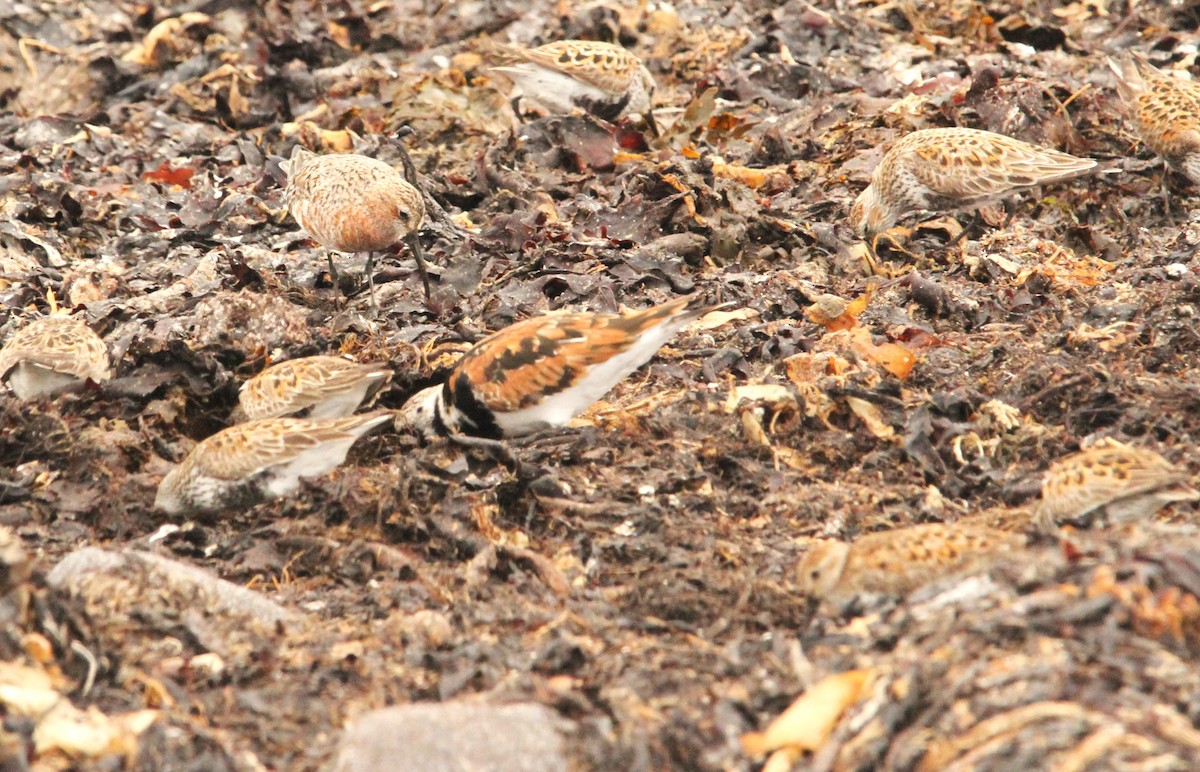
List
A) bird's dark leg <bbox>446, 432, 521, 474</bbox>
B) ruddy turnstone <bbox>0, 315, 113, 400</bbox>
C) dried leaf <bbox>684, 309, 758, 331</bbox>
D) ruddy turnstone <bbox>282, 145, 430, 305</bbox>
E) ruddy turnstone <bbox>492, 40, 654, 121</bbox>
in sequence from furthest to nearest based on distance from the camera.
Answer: ruddy turnstone <bbox>492, 40, 654, 121</bbox> < ruddy turnstone <bbox>282, 145, 430, 305</bbox> < dried leaf <bbox>684, 309, 758, 331</bbox> < ruddy turnstone <bbox>0, 315, 113, 400</bbox> < bird's dark leg <bbox>446, 432, 521, 474</bbox>

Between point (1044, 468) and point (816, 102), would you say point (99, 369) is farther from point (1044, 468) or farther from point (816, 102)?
point (816, 102)

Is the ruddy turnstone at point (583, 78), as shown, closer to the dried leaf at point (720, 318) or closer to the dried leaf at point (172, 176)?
the dried leaf at point (172, 176)

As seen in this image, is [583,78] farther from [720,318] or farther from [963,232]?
[720,318]

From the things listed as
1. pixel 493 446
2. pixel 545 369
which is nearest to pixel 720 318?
pixel 545 369

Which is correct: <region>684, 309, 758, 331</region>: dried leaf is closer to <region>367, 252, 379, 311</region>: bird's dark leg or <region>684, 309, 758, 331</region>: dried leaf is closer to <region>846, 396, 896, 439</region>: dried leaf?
<region>846, 396, 896, 439</region>: dried leaf

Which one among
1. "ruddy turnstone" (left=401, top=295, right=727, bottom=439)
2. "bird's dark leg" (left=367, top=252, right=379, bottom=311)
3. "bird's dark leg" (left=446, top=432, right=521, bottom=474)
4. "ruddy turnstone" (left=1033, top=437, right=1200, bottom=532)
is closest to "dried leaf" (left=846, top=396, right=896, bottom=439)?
"ruddy turnstone" (left=401, top=295, right=727, bottom=439)

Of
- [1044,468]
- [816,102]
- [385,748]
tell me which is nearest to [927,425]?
[1044,468]
